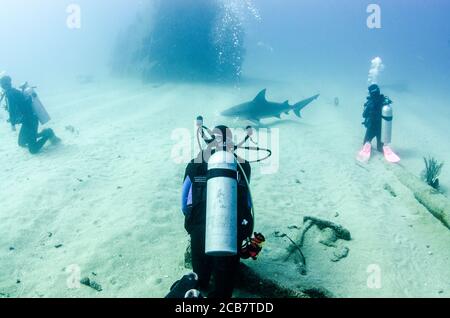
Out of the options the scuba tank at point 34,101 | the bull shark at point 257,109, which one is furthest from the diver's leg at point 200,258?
the bull shark at point 257,109

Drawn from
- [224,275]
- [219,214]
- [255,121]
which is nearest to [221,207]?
[219,214]

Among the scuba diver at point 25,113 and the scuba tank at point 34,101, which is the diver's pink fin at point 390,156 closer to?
the scuba diver at point 25,113

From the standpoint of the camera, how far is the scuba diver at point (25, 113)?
28.7 ft

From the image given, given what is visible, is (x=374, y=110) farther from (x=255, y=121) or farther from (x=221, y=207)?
(x=221, y=207)

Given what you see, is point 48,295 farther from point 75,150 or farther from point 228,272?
point 75,150

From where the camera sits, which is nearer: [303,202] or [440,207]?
[440,207]

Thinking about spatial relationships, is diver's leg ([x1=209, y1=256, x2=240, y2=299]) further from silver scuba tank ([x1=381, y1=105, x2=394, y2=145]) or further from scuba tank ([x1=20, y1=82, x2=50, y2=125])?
scuba tank ([x1=20, y1=82, x2=50, y2=125])

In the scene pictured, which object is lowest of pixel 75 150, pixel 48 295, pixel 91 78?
pixel 48 295

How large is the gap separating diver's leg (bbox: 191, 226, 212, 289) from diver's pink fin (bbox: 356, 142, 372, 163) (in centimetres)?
679

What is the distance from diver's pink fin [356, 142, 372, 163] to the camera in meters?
8.73

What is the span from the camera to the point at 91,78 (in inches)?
1107

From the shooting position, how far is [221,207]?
2.83 meters
